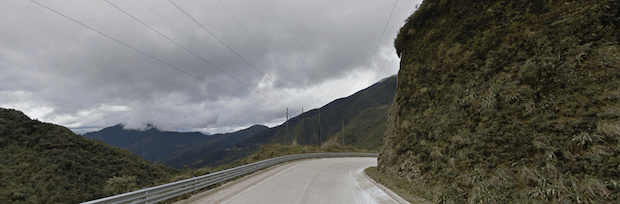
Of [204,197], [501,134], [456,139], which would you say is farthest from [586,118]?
[204,197]

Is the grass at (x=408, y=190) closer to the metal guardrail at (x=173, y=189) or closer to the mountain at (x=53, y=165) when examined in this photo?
the metal guardrail at (x=173, y=189)

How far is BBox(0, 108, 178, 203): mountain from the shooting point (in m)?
48.5

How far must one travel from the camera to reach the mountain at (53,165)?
4850cm

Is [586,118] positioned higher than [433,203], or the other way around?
[586,118]

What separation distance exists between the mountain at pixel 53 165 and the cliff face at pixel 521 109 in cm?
6719

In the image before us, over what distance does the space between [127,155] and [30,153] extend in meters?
24.3

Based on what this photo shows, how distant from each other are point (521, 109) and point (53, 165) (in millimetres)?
91498

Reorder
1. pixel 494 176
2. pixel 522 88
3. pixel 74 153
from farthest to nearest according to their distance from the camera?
pixel 74 153
pixel 522 88
pixel 494 176

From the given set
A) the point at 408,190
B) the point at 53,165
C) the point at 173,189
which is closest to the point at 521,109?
the point at 408,190

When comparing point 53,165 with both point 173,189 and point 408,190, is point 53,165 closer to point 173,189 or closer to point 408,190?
point 173,189

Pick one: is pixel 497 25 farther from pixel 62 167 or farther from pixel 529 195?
pixel 62 167

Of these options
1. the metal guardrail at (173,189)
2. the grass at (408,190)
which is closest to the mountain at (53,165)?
the metal guardrail at (173,189)

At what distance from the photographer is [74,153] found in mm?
68312

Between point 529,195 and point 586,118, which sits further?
point 586,118
